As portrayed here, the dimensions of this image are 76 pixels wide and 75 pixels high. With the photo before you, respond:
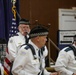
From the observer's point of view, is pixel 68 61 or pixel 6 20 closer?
pixel 68 61

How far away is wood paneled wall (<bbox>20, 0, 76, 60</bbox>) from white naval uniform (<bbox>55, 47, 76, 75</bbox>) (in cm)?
498

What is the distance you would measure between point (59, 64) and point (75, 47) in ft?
1.21

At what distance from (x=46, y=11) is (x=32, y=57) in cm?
629

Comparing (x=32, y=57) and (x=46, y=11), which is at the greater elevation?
(x=46, y=11)

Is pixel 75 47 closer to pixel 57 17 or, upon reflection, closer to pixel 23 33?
pixel 23 33

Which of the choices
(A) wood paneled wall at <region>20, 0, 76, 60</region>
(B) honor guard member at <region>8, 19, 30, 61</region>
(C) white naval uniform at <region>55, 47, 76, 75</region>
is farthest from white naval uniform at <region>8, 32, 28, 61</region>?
(A) wood paneled wall at <region>20, 0, 76, 60</region>

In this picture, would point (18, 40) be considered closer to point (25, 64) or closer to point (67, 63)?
point (67, 63)

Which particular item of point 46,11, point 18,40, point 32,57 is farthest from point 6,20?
point 46,11

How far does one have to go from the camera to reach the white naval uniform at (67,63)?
4.48m

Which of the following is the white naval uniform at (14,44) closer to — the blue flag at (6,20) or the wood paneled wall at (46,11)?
the blue flag at (6,20)

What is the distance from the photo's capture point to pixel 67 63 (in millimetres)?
4547

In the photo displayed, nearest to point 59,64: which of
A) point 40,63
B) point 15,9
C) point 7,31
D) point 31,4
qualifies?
point 40,63

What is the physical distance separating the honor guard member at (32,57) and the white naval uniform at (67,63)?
0.82 meters

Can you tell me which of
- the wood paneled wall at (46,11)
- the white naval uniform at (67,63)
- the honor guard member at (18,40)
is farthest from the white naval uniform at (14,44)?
the wood paneled wall at (46,11)
